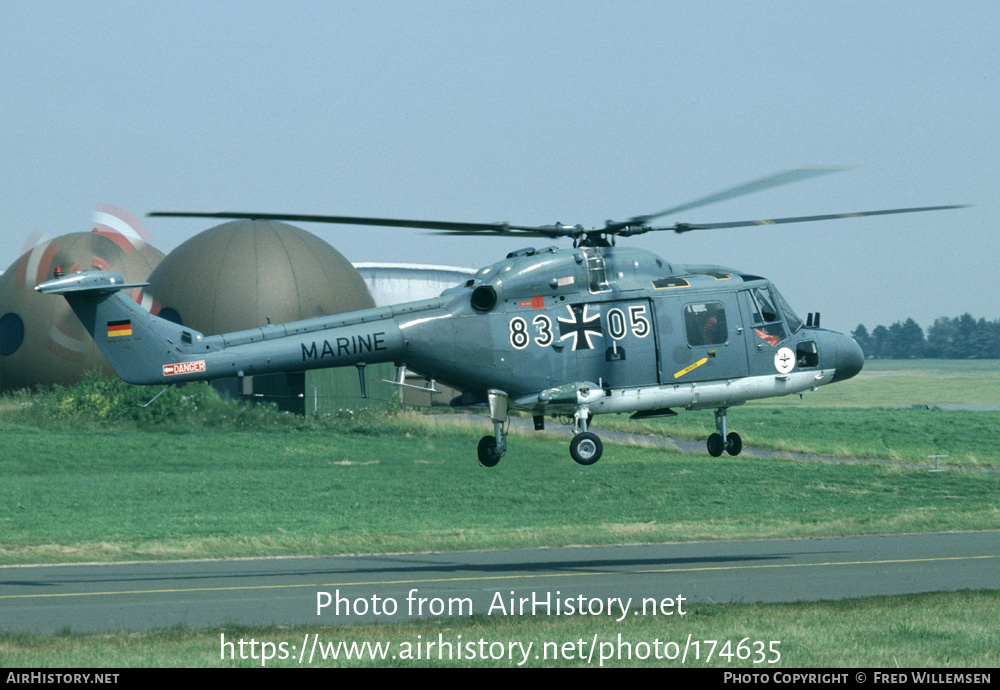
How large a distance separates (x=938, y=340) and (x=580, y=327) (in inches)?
6844

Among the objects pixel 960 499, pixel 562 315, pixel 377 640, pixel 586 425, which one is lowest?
pixel 960 499

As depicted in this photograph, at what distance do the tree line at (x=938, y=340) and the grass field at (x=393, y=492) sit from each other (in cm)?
12325

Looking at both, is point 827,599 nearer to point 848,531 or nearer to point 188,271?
point 848,531

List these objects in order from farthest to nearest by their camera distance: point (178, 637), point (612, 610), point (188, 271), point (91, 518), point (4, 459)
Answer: point (188, 271) → point (4, 459) → point (91, 518) → point (612, 610) → point (178, 637)

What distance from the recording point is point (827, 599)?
24.5 metres

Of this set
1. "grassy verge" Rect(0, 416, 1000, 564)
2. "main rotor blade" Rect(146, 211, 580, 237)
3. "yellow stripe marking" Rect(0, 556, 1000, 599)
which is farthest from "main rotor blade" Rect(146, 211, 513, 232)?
"grassy verge" Rect(0, 416, 1000, 564)

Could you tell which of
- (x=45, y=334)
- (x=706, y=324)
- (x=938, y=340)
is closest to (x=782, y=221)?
(x=706, y=324)

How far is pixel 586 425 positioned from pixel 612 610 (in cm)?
354

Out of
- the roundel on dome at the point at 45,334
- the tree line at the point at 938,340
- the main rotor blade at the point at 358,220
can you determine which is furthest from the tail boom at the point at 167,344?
the tree line at the point at 938,340

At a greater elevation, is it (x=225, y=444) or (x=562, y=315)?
(x=562, y=315)

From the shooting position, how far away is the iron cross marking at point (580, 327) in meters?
23.1

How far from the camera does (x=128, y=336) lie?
71.1 ft
